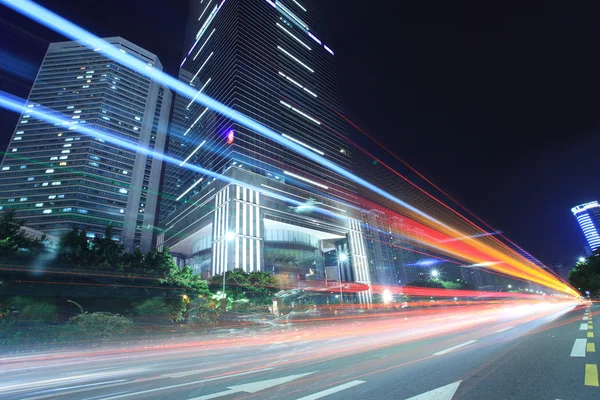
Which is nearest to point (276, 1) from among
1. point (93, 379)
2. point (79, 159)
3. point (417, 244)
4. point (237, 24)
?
point (237, 24)

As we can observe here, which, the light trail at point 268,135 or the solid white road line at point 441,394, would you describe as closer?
the solid white road line at point 441,394

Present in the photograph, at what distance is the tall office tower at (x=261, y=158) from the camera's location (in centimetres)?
6081

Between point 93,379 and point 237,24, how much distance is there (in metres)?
Result: 92.7

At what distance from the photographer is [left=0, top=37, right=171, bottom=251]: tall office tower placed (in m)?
98.6

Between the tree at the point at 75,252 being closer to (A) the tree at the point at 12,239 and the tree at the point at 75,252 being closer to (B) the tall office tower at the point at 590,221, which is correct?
(A) the tree at the point at 12,239

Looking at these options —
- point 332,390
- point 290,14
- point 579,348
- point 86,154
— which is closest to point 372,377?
point 332,390

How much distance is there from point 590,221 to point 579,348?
748 ft

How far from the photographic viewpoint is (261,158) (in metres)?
68.1

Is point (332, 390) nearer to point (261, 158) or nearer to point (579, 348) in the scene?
point (579, 348)

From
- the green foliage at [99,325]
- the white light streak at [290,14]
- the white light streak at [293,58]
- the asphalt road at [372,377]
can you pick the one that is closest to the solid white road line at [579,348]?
the asphalt road at [372,377]

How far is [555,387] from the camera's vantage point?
13.7 ft

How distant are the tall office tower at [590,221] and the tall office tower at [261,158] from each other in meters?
167

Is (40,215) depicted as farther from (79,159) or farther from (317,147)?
(317,147)

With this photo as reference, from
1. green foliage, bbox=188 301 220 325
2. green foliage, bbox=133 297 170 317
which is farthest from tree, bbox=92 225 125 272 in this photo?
green foliage, bbox=188 301 220 325
